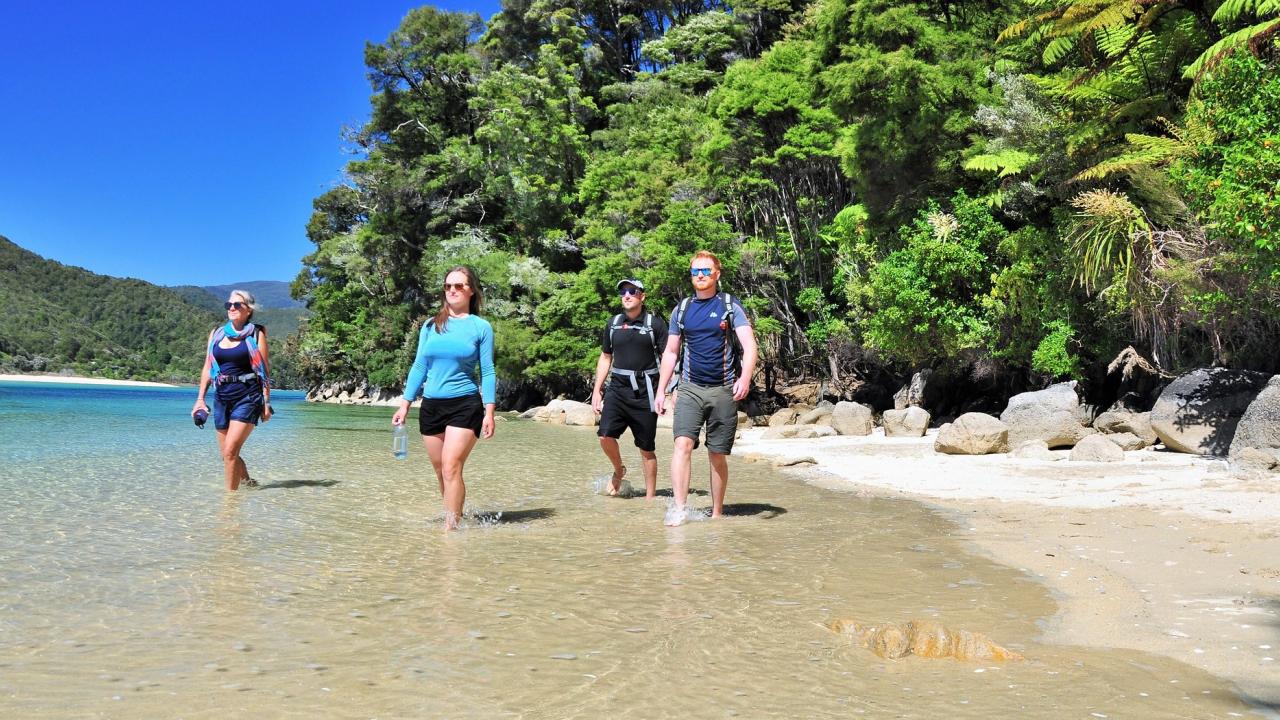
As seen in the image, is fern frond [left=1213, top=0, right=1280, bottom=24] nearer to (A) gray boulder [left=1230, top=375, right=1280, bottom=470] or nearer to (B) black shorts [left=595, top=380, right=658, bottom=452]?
(A) gray boulder [left=1230, top=375, right=1280, bottom=470]

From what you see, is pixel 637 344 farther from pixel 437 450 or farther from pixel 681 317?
pixel 437 450

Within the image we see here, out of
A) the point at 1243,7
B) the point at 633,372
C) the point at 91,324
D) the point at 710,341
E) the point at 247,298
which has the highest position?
the point at 91,324

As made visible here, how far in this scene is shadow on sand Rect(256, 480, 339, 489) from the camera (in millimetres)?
9047

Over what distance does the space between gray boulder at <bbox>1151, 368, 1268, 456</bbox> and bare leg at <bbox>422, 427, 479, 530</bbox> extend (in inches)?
382

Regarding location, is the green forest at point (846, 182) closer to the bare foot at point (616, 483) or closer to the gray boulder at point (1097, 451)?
the gray boulder at point (1097, 451)

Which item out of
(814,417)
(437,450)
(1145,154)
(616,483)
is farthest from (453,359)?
(814,417)

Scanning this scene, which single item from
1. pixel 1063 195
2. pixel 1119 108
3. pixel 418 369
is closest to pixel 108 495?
pixel 418 369

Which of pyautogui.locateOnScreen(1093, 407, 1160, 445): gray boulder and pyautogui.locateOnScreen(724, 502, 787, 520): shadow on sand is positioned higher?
pyautogui.locateOnScreen(1093, 407, 1160, 445): gray boulder

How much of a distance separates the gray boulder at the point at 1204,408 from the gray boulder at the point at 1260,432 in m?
1.04

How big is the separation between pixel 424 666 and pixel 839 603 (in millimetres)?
2025

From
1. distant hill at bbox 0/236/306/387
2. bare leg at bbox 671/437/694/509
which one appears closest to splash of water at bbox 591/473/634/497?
bare leg at bbox 671/437/694/509

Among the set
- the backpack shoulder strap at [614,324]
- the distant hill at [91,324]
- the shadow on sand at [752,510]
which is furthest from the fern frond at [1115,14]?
the distant hill at [91,324]

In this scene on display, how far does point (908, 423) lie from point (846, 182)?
530 inches

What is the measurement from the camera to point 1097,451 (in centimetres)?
1121
